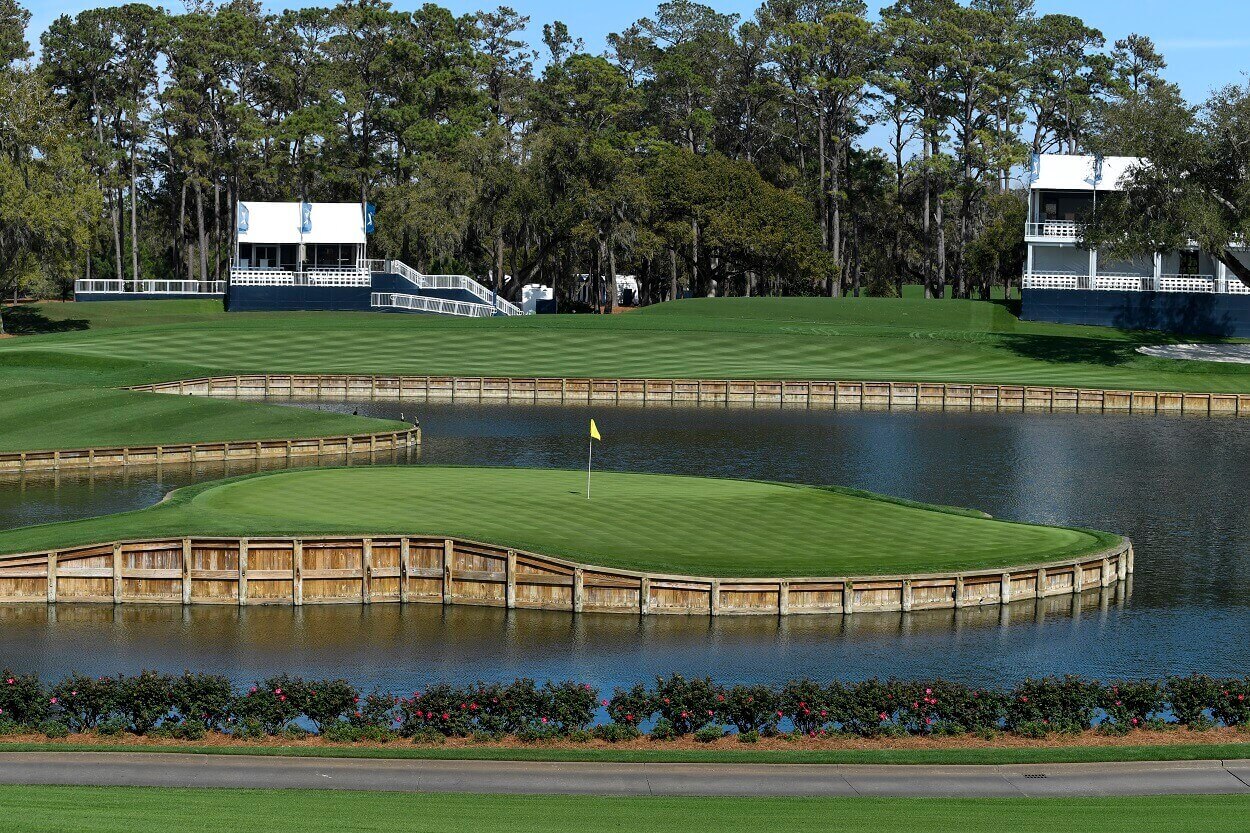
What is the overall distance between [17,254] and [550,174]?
39003 mm

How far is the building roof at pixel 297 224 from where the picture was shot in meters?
125

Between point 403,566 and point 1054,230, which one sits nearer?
point 403,566

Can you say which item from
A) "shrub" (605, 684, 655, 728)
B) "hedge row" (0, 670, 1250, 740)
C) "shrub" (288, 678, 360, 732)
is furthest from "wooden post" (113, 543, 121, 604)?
"shrub" (605, 684, 655, 728)

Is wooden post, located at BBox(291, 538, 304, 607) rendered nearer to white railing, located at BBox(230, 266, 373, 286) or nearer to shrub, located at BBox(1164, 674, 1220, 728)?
shrub, located at BBox(1164, 674, 1220, 728)

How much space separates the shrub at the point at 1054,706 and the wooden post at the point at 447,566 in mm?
15086

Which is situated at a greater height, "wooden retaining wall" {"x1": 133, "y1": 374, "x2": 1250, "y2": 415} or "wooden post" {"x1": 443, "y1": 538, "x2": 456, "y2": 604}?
"wooden retaining wall" {"x1": 133, "y1": 374, "x2": 1250, "y2": 415}

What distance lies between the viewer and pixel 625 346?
98938mm

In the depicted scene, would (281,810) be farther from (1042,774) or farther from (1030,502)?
(1030,502)

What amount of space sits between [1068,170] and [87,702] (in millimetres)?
98475

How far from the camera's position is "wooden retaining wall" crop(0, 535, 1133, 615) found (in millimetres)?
36031

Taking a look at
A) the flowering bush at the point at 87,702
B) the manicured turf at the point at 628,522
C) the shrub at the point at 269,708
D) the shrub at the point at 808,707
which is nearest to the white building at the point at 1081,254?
the manicured turf at the point at 628,522

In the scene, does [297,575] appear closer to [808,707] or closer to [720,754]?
[808,707]

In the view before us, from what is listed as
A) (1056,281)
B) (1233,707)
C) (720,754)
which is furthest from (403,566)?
(1056,281)

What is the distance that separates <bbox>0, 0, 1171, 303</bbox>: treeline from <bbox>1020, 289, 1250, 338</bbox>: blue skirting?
23047 millimetres
